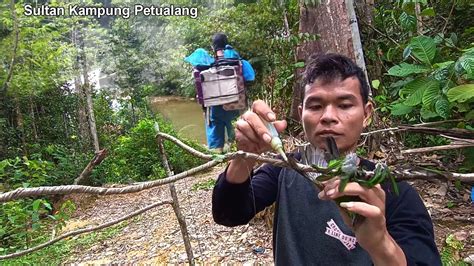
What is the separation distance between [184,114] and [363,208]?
15761mm

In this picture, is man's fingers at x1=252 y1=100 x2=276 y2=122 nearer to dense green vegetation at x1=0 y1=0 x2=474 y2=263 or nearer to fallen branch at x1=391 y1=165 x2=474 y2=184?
fallen branch at x1=391 y1=165 x2=474 y2=184

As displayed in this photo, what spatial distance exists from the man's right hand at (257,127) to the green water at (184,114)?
439 inches

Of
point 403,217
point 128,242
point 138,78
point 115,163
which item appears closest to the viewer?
point 403,217

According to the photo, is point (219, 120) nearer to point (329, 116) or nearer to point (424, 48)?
point (424, 48)

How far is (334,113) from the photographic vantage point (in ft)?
3.25

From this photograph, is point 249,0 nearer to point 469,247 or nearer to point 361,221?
point 469,247

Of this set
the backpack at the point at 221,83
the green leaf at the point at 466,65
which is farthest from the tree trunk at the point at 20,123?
the green leaf at the point at 466,65

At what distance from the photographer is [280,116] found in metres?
3.73

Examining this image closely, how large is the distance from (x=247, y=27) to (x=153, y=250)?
6.97m

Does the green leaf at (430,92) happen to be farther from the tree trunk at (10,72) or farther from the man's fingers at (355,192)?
the tree trunk at (10,72)

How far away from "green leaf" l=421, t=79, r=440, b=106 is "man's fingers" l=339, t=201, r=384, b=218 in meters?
1.00

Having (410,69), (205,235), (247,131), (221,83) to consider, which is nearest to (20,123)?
(221,83)

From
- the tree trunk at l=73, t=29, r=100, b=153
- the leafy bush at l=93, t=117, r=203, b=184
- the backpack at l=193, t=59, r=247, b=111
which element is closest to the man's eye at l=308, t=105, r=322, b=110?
the backpack at l=193, t=59, r=247, b=111

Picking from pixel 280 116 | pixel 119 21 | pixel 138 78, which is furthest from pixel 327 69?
pixel 119 21
